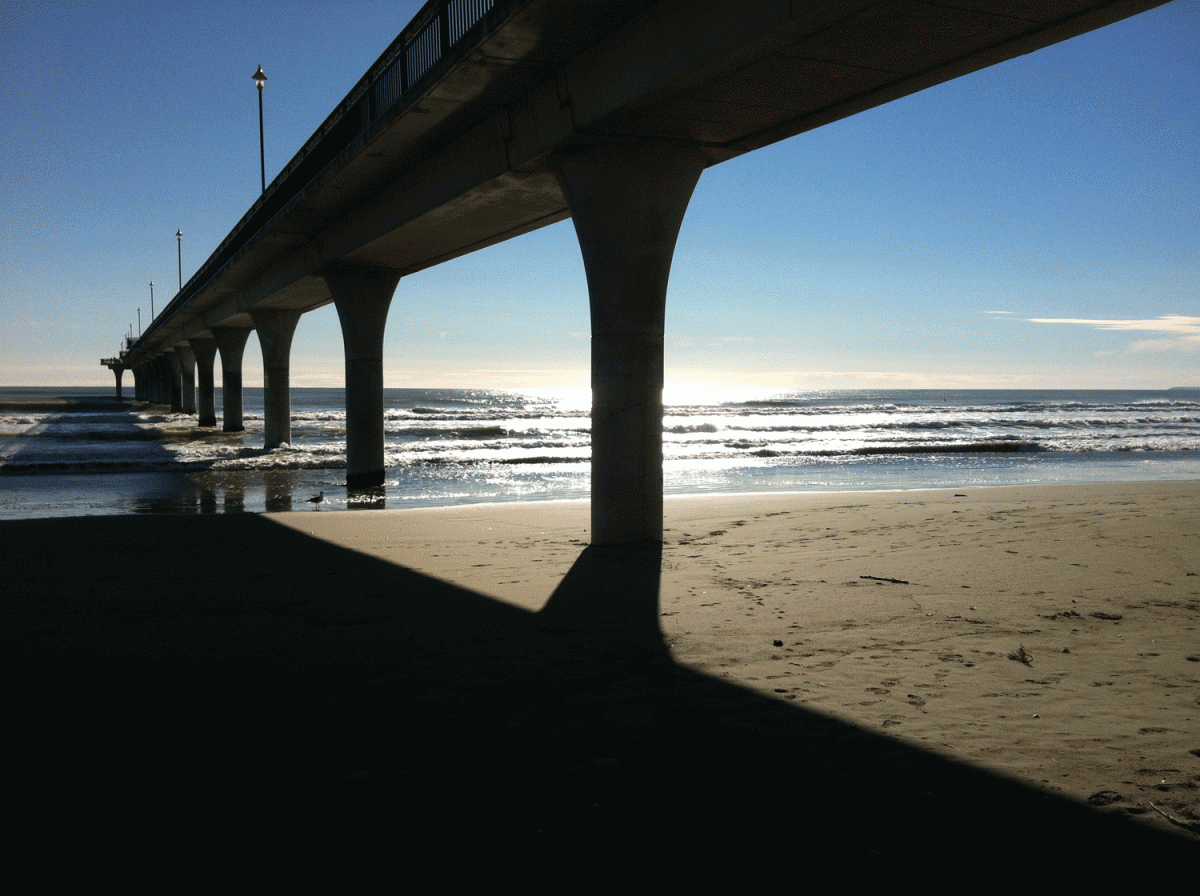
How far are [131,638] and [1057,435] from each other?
41.9 metres

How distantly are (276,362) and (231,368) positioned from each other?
1415cm

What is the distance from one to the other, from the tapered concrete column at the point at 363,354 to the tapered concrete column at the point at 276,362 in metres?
11.9

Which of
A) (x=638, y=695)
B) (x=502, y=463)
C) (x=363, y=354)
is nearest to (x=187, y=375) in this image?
(x=502, y=463)

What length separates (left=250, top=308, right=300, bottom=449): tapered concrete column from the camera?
33.1 m

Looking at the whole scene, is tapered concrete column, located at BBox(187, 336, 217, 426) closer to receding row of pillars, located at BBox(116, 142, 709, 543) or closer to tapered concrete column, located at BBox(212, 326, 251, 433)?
tapered concrete column, located at BBox(212, 326, 251, 433)

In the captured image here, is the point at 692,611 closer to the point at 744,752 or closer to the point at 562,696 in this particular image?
the point at 562,696

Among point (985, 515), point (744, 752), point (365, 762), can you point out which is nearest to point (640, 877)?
point (744, 752)

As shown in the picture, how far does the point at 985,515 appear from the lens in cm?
1252

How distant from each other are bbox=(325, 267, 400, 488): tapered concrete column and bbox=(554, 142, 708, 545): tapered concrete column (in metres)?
11.8

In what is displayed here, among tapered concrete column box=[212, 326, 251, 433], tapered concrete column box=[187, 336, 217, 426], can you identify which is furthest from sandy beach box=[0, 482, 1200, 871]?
tapered concrete column box=[187, 336, 217, 426]

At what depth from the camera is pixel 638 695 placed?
4.99 metres

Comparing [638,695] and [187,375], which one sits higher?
[187,375]

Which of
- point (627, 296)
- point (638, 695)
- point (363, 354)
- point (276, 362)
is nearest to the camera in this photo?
point (638, 695)

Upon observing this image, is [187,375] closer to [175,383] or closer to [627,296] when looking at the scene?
[175,383]
